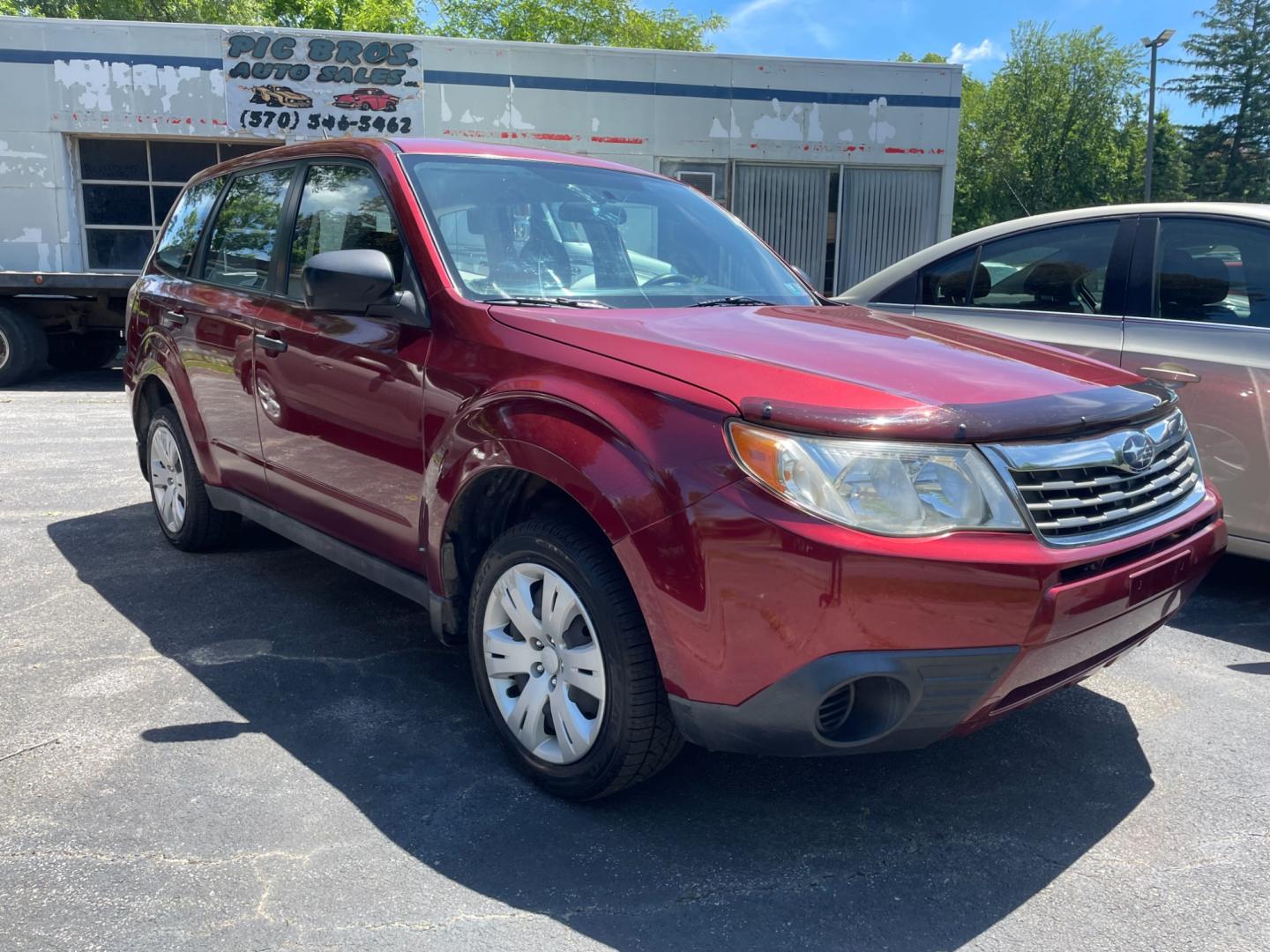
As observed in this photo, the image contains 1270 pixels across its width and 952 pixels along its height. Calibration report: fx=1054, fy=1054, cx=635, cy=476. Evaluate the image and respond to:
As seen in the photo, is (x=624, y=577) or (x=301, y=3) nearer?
(x=624, y=577)

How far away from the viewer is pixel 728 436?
232 centimetres

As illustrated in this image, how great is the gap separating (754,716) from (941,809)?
0.83 m

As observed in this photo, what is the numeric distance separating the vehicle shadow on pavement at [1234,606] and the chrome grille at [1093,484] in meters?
1.45

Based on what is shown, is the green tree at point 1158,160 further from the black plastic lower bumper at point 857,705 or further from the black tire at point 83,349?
the black plastic lower bumper at point 857,705

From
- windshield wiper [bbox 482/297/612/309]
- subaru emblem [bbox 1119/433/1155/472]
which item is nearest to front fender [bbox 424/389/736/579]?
windshield wiper [bbox 482/297/612/309]

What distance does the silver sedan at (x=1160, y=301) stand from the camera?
13.6 feet

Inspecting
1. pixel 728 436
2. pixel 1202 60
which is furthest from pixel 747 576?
pixel 1202 60

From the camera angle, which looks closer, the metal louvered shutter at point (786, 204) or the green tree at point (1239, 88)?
the metal louvered shutter at point (786, 204)

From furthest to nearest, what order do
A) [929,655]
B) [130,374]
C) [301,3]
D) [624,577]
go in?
[301,3] < [130,374] < [624,577] < [929,655]

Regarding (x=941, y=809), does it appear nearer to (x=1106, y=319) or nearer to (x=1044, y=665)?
(x=1044, y=665)

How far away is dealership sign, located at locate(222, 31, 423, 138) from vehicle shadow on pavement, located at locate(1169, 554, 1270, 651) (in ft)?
43.1

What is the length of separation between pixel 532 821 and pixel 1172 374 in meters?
3.16

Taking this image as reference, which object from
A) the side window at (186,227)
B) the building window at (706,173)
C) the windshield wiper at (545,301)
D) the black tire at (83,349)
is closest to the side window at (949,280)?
the windshield wiper at (545,301)

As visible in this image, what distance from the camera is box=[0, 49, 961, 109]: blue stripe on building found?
14.7m
